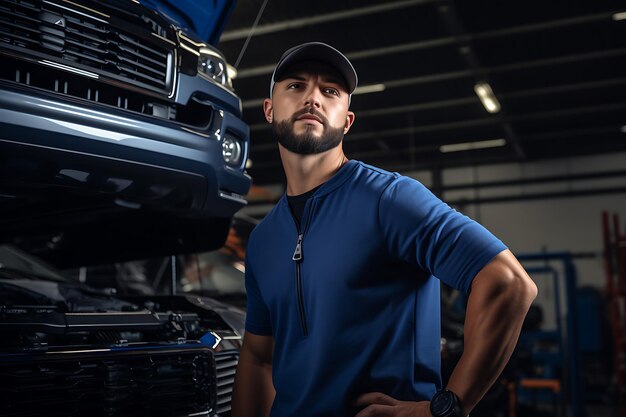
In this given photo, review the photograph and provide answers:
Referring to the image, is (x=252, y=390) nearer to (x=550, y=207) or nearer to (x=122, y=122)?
(x=122, y=122)

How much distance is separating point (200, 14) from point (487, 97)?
712cm

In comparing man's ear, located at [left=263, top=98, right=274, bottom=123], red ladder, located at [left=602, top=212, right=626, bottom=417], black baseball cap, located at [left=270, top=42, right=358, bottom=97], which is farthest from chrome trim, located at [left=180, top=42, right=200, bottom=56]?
red ladder, located at [left=602, top=212, right=626, bottom=417]

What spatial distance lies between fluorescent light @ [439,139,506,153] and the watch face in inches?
400

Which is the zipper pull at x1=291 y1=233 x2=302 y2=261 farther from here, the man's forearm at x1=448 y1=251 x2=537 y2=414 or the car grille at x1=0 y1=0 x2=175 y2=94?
the car grille at x1=0 y1=0 x2=175 y2=94

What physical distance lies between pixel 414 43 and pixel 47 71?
5858 millimetres

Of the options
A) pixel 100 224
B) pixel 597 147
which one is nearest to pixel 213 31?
pixel 100 224

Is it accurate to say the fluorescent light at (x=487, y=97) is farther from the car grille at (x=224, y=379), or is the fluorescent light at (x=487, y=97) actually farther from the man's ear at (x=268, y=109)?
the man's ear at (x=268, y=109)

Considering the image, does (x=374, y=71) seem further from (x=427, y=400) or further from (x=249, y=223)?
(x=427, y=400)

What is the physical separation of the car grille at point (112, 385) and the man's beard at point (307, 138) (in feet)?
2.16

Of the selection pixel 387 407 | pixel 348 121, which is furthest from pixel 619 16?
pixel 387 407

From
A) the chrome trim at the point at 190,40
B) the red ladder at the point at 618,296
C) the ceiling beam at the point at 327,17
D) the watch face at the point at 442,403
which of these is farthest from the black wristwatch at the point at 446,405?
the red ladder at the point at 618,296

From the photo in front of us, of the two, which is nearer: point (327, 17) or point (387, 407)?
point (387, 407)

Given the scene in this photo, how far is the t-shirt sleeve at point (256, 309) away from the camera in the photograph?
1.51 meters

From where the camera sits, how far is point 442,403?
1.07 meters
